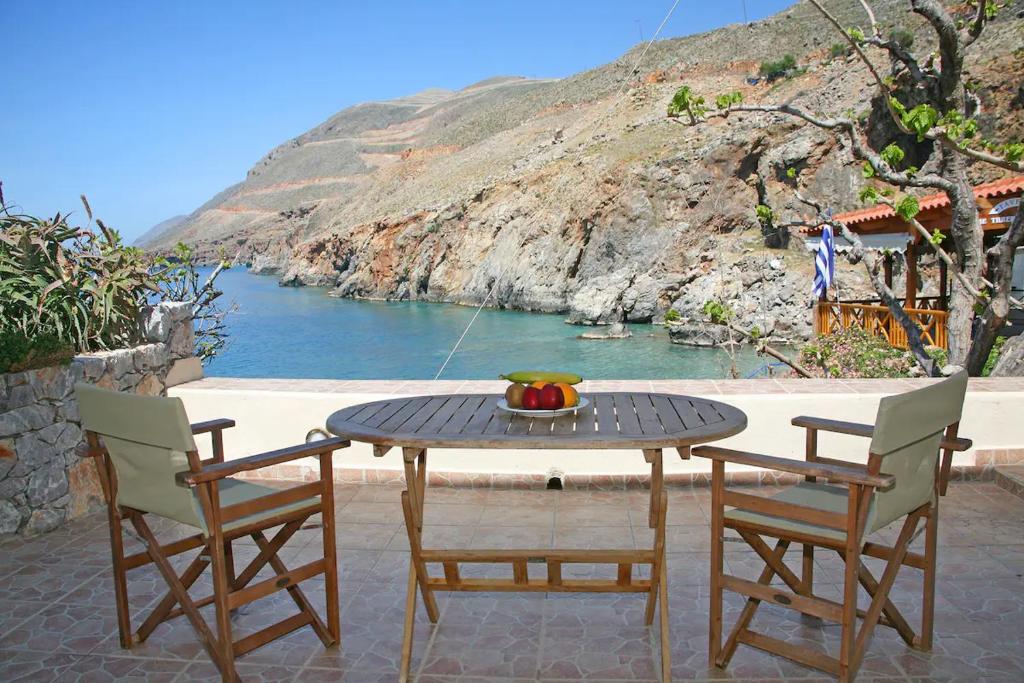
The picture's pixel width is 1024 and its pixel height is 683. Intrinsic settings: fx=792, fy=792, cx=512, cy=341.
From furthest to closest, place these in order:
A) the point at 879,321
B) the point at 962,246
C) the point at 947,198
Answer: the point at 879,321, the point at 947,198, the point at 962,246

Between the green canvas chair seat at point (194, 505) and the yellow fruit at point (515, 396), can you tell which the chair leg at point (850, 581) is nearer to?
the yellow fruit at point (515, 396)

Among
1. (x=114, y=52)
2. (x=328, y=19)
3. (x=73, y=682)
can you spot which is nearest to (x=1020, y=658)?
(x=73, y=682)

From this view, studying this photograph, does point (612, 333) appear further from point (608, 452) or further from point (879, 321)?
point (608, 452)

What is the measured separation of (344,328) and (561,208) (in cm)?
1021

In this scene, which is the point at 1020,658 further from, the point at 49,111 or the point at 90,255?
the point at 49,111

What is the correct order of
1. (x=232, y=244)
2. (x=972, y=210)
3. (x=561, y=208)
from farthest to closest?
(x=232, y=244)
(x=561, y=208)
(x=972, y=210)

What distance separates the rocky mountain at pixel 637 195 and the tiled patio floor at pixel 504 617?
904 centimetres

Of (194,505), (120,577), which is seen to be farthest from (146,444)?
(120,577)

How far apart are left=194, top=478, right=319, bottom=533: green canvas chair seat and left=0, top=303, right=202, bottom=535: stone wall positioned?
152cm

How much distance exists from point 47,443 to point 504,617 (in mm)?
2348

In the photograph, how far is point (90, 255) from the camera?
443cm

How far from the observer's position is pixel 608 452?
13.2 ft

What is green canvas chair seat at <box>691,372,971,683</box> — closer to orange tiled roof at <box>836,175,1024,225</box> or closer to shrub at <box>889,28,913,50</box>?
orange tiled roof at <box>836,175,1024,225</box>

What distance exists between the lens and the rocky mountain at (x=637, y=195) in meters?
24.0
